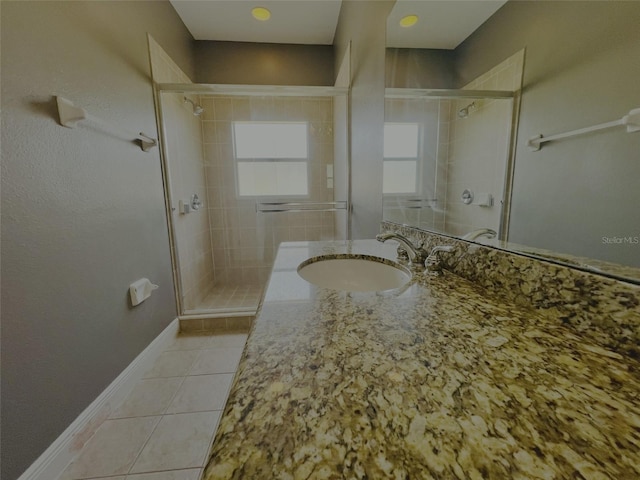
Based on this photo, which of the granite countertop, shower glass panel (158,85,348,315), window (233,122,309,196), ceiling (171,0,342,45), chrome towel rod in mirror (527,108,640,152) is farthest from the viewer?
window (233,122,309,196)

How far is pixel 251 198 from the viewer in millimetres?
2746

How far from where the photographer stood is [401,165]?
4.06 feet

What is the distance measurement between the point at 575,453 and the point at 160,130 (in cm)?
223

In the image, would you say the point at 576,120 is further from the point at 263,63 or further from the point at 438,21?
the point at 263,63

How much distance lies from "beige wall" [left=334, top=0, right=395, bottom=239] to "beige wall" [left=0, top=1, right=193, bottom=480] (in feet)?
4.38

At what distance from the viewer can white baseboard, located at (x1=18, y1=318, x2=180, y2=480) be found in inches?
34.3

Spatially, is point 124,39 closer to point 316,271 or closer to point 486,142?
point 316,271

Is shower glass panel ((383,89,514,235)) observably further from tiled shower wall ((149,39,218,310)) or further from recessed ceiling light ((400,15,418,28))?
tiled shower wall ((149,39,218,310))

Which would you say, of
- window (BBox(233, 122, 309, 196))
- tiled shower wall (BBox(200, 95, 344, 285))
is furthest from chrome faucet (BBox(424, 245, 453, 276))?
window (BBox(233, 122, 309, 196))

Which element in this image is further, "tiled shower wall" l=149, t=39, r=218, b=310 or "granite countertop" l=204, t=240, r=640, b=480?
"tiled shower wall" l=149, t=39, r=218, b=310

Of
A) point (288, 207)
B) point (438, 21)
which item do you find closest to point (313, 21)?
point (288, 207)

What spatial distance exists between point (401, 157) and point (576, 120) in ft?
2.51

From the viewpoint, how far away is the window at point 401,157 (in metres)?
1.16

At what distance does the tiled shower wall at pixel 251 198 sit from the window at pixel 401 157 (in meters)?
1.40
